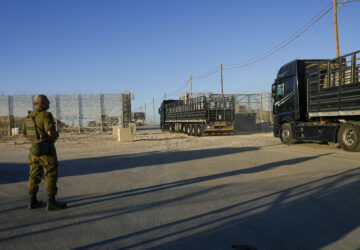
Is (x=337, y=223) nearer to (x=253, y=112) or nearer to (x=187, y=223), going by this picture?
(x=187, y=223)

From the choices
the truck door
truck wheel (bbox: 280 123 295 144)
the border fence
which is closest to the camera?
the truck door

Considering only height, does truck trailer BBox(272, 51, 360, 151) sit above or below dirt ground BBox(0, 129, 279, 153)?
above

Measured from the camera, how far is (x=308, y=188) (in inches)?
209

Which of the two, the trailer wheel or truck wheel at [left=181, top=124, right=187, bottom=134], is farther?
Answer: truck wheel at [left=181, top=124, right=187, bottom=134]

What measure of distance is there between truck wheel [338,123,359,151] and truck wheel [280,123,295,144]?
278 centimetres

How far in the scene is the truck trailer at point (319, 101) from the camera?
9772mm

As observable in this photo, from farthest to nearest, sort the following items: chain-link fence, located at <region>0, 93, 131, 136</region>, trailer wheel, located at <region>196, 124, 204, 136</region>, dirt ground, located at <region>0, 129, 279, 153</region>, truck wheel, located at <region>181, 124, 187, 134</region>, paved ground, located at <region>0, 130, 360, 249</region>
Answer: chain-link fence, located at <region>0, 93, 131, 136</region> < truck wheel, located at <region>181, 124, 187, 134</region> < trailer wheel, located at <region>196, 124, 204, 136</region> < dirt ground, located at <region>0, 129, 279, 153</region> < paved ground, located at <region>0, 130, 360, 249</region>

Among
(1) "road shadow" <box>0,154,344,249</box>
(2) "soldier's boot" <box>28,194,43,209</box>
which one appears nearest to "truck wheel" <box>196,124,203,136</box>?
(1) "road shadow" <box>0,154,344,249</box>

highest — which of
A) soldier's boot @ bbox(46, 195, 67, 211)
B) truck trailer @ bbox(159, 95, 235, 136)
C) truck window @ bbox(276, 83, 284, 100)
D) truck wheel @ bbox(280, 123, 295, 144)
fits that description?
truck window @ bbox(276, 83, 284, 100)

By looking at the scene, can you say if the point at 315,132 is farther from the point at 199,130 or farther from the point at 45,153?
the point at 45,153

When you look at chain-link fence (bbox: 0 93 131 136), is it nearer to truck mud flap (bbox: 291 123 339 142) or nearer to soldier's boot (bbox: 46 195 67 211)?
truck mud flap (bbox: 291 123 339 142)

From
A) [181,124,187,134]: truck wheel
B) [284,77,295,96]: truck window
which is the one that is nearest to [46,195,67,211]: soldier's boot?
[284,77,295,96]: truck window

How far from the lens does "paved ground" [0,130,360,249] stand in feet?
10.5

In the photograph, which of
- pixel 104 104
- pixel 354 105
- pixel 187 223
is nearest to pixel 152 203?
A: pixel 187 223
